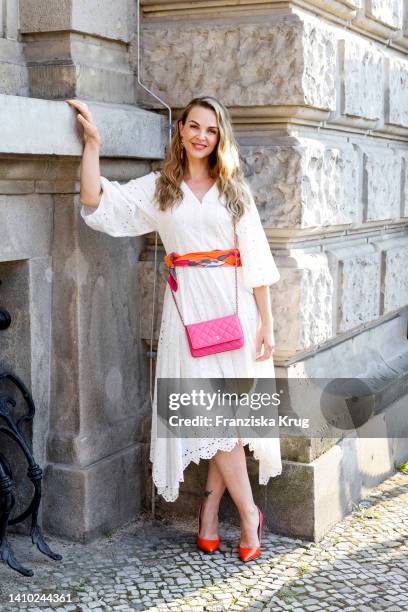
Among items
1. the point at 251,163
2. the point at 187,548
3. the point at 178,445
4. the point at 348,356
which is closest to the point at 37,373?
the point at 178,445

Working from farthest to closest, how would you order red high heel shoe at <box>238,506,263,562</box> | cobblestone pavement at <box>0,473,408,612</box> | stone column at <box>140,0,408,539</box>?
1. stone column at <box>140,0,408,539</box>
2. red high heel shoe at <box>238,506,263,562</box>
3. cobblestone pavement at <box>0,473,408,612</box>

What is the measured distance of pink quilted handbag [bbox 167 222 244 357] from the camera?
13.8ft

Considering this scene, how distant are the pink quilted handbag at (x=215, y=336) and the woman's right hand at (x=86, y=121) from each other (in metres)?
0.87

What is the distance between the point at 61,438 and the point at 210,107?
1.55 m

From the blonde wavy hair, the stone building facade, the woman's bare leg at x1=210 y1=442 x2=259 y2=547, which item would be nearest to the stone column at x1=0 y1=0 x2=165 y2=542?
the stone building facade

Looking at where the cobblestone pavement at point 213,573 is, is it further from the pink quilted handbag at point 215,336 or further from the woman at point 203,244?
the pink quilted handbag at point 215,336

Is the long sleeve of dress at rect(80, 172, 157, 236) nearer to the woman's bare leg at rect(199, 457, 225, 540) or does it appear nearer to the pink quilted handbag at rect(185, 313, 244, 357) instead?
the pink quilted handbag at rect(185, 313, 244, 357)

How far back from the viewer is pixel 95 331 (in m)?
4.46

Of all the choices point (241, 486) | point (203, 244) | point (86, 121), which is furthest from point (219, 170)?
point (241, 486)

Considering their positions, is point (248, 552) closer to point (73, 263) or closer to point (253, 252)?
point (253, 252)

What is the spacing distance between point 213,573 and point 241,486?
0.40 m

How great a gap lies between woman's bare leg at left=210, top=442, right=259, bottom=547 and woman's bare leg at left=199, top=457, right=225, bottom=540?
0.27 ft

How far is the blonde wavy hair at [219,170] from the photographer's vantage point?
4.20 meters

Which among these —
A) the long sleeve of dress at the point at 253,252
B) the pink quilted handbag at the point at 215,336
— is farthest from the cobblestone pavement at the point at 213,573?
the long sleeve of dress at the point at 253,252
